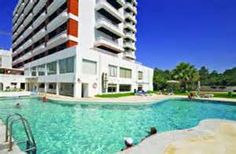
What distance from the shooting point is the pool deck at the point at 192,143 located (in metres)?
6.59

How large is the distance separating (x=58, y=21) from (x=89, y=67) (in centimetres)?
1271

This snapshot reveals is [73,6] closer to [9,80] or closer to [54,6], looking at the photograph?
[54,6]

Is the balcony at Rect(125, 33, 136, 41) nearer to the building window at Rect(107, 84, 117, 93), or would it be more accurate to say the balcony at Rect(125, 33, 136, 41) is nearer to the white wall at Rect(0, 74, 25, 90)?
the building window at Rect(107, 84, 117, 93)

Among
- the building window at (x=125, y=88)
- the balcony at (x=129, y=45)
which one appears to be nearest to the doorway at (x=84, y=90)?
the building window at (x=125, y=88)

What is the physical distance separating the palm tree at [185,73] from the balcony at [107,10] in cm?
1886

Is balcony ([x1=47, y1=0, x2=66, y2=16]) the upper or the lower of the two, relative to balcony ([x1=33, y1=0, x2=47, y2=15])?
lower

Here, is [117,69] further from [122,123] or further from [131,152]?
[131,152]

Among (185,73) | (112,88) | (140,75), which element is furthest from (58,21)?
(185,73)

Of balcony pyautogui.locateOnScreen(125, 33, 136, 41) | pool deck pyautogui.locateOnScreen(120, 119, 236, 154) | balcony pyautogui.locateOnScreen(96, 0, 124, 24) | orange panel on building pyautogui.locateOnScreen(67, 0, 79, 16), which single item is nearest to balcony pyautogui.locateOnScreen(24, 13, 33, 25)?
balcony pyautogui.locateOnScreen(96, 0, 124, 24)

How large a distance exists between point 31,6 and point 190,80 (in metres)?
47.7

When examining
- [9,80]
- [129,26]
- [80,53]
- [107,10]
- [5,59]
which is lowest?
[9,80]

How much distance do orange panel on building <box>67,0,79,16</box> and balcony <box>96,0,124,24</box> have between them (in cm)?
468

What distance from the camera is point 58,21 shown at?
1478 inches

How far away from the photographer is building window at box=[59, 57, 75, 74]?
3020cm
